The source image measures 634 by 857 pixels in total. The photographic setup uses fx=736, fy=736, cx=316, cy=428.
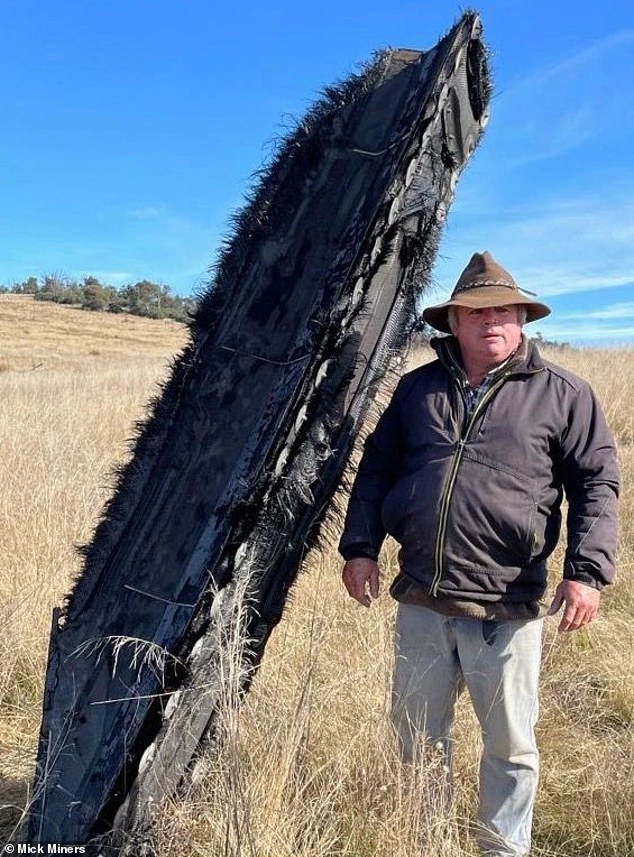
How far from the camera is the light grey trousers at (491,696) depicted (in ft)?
7.63

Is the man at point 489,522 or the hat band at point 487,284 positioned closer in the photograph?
the man at point 489,522

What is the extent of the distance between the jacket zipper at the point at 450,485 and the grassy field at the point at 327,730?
0.43 metres

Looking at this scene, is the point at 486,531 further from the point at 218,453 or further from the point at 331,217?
the point at 331,217


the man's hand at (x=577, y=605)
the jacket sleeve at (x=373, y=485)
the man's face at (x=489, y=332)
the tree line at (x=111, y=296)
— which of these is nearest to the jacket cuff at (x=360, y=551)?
the jacket sleeve at (x=373, y=485)

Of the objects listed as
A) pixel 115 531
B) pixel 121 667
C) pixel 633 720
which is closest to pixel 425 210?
pixel 115 531

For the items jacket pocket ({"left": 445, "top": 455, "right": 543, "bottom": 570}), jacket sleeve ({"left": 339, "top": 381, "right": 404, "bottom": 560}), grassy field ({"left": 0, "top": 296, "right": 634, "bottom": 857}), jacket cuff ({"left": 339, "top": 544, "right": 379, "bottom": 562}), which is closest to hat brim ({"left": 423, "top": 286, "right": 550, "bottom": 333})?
jacket sleeve ({"left": 339, "top": 381, "right": 404, "bottom": 560})

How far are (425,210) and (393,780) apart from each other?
171 centimetres

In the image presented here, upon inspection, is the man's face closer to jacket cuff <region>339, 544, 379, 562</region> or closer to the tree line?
jacket cuff <region>339, 544, 379, 562</region>

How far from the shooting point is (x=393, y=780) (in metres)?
2.28

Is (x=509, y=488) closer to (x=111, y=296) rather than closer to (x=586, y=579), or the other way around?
(x=586, y=579)

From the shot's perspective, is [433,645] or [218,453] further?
[433,645]

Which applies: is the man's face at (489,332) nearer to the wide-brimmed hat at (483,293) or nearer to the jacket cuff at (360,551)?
the wide-brimmed hat at (483,293)

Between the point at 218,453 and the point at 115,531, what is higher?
the point at 218,453

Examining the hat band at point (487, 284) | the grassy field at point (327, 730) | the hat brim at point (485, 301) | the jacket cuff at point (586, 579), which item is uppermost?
the hat band at point (487, 284)
